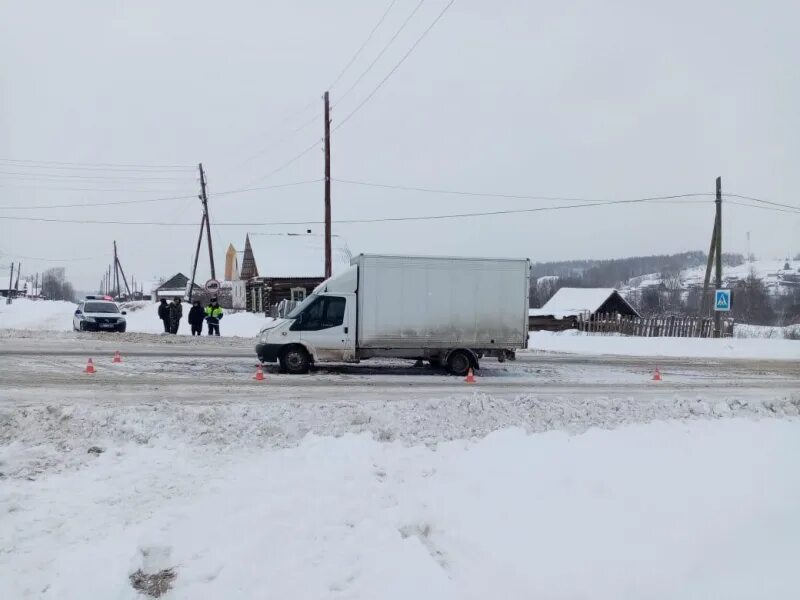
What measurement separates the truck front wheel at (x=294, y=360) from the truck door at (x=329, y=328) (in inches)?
10.7

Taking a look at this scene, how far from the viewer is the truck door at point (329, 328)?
15.6 meters

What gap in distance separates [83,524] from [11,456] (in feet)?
5.85

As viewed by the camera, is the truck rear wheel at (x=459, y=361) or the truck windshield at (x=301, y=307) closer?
the truck windshield at (x=301, y=307)

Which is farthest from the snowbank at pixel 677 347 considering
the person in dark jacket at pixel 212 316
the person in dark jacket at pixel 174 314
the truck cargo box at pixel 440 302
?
the person in dark jacket at pixel 174 314

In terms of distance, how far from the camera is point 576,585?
500cm

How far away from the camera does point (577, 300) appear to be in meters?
54.6

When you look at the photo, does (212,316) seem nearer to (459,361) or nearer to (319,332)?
(319,332)

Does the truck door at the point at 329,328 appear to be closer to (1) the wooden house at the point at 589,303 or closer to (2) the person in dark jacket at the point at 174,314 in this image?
(2) the person in dark jacket at the point at 174,314

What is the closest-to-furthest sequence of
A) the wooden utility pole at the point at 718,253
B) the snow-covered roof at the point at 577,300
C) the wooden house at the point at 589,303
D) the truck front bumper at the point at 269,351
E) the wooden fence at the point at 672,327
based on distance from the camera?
the truck front bumper at the point at 269,351 < the wooden utility pole at the point at 718,253 < the wooden fence at the point at 672,327 < the wooden house at the point at 589,303 < the snow-covered roof at the point at 577,300

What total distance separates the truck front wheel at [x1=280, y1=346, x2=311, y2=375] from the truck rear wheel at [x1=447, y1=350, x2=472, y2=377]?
3.37 metres

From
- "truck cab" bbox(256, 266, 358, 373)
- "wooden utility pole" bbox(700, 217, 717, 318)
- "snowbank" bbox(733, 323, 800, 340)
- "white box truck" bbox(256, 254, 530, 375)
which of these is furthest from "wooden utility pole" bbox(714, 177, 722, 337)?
"truck cab" bbox(256, 266, 358, 373)

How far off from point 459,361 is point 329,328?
3.16 metres

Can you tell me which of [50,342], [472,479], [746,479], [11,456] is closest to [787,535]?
[746,479]

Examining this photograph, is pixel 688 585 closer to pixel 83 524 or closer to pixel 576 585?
pixel 576 585
